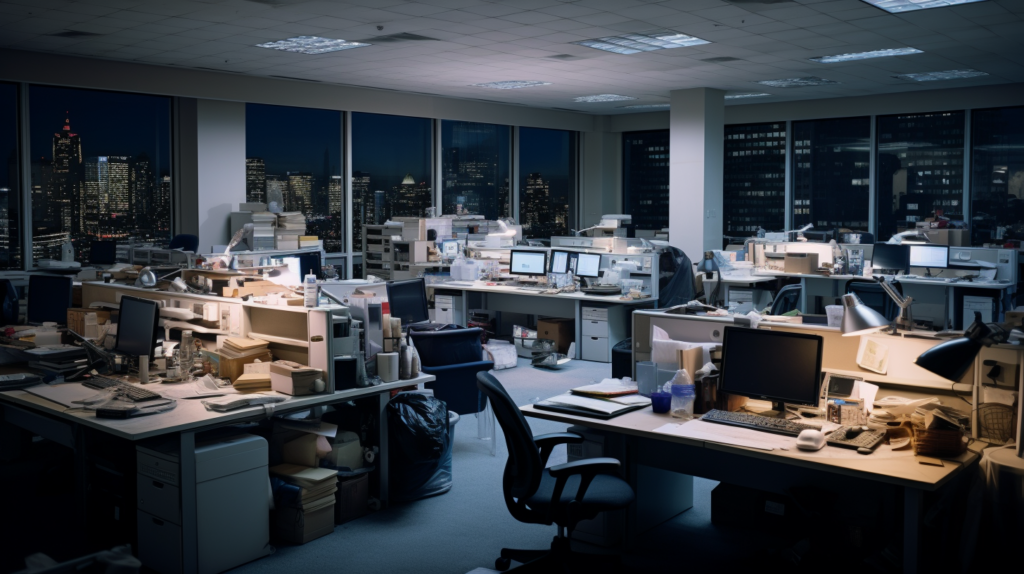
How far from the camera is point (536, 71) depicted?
9.52 m

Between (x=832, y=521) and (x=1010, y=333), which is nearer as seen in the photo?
(x=1010, y=333)

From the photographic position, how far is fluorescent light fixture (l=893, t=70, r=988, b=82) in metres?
9.82

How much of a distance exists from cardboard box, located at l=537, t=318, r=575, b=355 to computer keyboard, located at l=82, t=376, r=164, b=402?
495cm

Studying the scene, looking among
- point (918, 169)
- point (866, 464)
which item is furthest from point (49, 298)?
point (918, 169)

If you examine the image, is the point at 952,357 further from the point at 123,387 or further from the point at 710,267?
the point at 710,267

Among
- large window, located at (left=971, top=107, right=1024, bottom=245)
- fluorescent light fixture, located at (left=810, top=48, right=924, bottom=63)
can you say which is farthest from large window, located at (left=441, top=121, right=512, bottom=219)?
large window, located at (left=971, top=107, right=1024, bottom=245)

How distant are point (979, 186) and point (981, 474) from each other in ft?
33.4

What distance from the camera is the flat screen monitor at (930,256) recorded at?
924 cm

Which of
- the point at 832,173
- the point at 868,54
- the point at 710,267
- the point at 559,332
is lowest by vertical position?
the point at 559,332

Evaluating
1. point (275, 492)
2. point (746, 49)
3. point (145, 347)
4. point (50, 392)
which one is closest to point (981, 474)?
point (275, 492)

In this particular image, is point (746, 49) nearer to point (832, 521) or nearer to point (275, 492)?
point (832, 521)

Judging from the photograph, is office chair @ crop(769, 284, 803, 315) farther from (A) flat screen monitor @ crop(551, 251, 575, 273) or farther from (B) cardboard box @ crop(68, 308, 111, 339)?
(B) cardboard box @ crop(68, 308, 111, 339)

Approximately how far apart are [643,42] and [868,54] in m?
2.54

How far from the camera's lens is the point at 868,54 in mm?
Result: 8508
